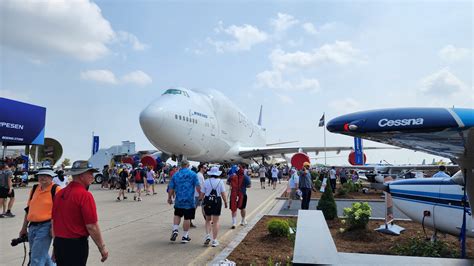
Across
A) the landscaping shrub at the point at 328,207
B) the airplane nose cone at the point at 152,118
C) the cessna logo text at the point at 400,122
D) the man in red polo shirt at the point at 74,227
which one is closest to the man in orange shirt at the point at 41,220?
the man in red polo shirt at the point at 74,227

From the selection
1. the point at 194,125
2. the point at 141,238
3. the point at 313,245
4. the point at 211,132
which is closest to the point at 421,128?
the point at 313,245

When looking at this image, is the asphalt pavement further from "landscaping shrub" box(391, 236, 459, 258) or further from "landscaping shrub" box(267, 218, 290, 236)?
"landscaping shrub" box(391, 236, 459, 258)

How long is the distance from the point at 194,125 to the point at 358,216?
17.9 m

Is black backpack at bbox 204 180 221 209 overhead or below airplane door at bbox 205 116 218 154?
below

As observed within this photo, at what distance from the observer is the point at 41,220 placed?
462 centimetres

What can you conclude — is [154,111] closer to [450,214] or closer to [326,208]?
[326,208]

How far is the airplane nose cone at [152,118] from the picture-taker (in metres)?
21.8

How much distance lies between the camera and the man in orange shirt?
4.59m

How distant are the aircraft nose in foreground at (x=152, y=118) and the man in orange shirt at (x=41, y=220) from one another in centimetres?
1719

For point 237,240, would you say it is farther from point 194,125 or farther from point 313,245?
point 194,125

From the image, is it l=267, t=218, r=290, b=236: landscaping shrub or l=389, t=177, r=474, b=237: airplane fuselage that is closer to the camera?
l=389, t=177, r=474, b=237: airplane fuselage

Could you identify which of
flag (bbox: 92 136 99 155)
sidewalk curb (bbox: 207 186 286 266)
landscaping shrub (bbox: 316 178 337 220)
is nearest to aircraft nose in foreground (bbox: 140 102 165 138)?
sidewalk curb (bbox: 207 186 286 266)

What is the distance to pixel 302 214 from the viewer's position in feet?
16.7

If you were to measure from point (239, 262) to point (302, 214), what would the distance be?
1.54 meters
